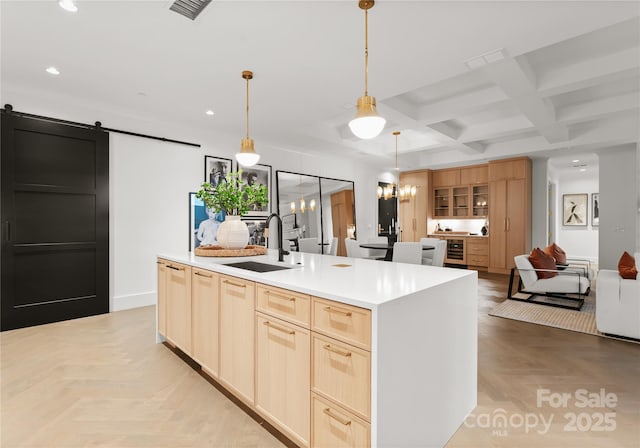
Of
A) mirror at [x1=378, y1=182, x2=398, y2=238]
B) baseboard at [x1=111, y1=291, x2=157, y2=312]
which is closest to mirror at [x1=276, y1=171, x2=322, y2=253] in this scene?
mirror at [x1=378, y1=182, x2=398, y2=238]

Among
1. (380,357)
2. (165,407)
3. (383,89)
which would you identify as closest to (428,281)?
(380,357)

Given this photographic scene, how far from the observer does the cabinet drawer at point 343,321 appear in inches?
51.9

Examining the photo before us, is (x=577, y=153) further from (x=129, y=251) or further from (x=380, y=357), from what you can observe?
(x=129, y=251)

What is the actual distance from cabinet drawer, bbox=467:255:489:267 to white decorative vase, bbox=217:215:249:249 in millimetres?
6719

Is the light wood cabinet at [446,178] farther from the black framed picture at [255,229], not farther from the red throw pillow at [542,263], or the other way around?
the black framed picture at [255,229]

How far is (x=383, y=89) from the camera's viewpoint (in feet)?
12.0

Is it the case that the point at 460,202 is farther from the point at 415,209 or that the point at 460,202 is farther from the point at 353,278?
the point at 353,278

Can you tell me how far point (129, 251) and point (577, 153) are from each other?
8.63 meters

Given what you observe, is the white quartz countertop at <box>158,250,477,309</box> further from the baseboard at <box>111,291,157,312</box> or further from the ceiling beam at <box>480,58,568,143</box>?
the baseboard at <box>111,291,157,312</box>

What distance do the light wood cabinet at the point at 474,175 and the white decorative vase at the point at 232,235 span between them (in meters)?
6.92

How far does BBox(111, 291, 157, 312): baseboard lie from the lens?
14.1 feet

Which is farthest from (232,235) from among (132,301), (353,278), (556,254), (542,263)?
(556,254)

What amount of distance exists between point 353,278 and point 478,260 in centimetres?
704

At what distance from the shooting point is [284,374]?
1673 mm
